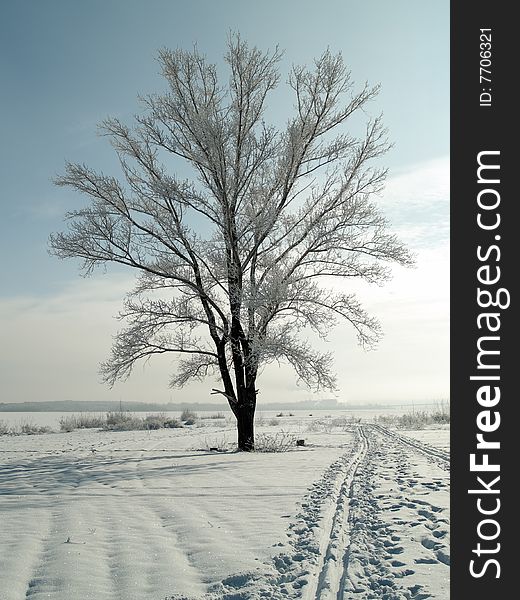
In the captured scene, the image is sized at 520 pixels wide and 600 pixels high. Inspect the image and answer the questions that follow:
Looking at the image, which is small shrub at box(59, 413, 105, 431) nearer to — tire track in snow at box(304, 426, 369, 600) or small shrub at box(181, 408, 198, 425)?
small shrub at box(181, 408, 198, 425)

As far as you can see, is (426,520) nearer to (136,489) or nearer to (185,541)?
(185,541)

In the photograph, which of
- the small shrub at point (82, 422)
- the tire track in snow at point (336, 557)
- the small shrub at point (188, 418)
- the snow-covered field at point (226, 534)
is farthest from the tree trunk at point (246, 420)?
the small shrub at point (188, 418)

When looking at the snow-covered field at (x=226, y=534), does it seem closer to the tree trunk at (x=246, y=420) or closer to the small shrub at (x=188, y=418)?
the tree trunk at (x=246, y=420)

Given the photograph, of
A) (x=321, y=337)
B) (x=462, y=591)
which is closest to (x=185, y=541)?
(x=462, y=591)

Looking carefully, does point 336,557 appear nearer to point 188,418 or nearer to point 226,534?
point 226,534

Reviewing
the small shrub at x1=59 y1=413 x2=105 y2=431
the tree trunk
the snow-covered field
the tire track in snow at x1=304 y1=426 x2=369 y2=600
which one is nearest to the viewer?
the tire track in snow at x1=304 y1=426 x2=369 y2=600

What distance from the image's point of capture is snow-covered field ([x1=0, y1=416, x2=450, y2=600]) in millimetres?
4465

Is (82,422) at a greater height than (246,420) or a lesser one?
lesser

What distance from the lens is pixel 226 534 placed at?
6.04 metres

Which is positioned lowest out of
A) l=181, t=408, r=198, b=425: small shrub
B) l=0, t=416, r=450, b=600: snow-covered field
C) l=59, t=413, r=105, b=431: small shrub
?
l=181, t=408, r=198, b=425: small shrub

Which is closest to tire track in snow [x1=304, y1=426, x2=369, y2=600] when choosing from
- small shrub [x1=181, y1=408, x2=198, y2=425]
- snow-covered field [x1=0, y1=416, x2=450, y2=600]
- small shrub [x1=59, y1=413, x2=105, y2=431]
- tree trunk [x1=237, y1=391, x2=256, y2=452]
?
snow-covered field [x1=0, y1=416, x2=450, y2=600]

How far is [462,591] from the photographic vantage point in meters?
4.30

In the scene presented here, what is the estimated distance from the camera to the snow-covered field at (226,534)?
4.46m

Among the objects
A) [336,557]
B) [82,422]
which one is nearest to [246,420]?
[336,557]
